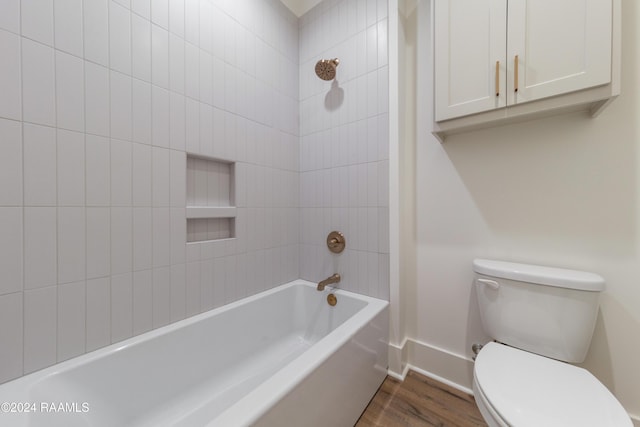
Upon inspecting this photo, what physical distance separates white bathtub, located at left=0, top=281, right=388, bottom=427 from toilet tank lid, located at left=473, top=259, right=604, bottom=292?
578 mm

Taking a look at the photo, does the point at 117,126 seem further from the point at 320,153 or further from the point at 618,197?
the point at 618,197

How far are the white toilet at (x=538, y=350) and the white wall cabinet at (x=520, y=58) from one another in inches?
27.1

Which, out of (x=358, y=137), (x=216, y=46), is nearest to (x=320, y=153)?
(x=358, y=137)

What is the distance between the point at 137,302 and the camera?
1079 millimetres

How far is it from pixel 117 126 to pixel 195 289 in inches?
32.8

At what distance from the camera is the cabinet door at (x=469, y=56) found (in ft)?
3.33

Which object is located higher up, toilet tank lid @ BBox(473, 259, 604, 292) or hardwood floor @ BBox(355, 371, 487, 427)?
toilet tank lid @ BBox(473, 259, 604, 292)

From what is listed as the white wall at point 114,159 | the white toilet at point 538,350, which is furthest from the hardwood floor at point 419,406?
the white wall at point 114,159

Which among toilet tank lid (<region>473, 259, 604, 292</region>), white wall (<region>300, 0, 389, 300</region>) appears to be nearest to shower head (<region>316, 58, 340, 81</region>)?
white wall (<region>300, 0, 389, 300</region>)

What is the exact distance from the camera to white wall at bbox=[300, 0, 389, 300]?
148 centimetres

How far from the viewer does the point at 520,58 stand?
0.97 meters

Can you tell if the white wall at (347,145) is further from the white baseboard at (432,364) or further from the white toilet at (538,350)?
the white toilet at (538,350)

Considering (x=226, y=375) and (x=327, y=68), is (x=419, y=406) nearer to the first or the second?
(x=226, y=375)

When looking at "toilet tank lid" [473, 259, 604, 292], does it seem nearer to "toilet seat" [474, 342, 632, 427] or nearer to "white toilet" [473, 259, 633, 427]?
"white toilet" [473, 259, 633, 427]
